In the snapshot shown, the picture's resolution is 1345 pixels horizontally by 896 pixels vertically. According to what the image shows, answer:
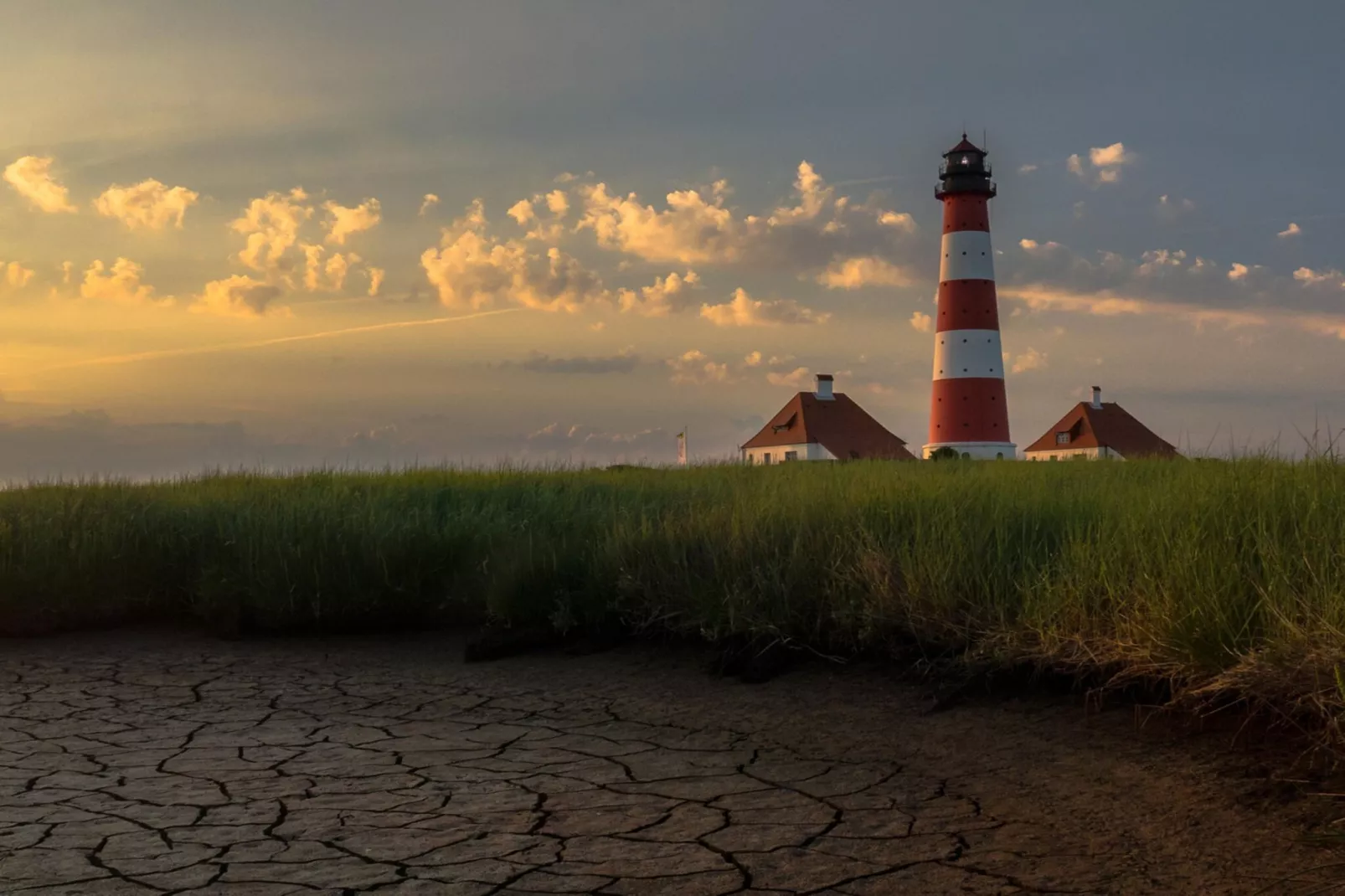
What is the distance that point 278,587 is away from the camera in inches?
300

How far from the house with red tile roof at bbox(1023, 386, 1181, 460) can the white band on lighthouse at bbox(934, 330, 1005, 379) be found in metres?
11.5

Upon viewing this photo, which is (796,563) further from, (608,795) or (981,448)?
(981,448)

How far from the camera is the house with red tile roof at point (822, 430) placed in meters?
39.2

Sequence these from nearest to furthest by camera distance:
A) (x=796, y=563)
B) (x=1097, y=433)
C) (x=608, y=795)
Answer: (x=608, y=795) → (x=796, y=563) → (x=1097, y=433)

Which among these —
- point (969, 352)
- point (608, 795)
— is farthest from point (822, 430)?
point (608, 795)

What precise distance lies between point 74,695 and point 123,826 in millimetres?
2770

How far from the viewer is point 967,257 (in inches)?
1148

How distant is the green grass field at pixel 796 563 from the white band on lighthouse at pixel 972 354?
18101 mm

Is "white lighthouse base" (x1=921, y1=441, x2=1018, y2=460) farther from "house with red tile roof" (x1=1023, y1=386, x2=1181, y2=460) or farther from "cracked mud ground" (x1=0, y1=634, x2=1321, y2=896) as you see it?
"cracked mud ground" (x1=0, y1=634, x2=1321, y2=896)

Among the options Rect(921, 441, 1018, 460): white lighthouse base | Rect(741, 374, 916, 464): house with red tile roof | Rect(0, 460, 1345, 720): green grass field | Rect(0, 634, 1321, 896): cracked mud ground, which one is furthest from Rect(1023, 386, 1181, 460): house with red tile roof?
Rect(0, 634, 1321, 896): cracked mud ground

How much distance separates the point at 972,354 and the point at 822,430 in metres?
11.5

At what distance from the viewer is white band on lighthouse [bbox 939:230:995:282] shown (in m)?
29.0

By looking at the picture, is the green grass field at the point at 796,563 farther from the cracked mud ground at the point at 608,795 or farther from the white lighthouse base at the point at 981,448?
the white lighthouse base at the point at 981,448

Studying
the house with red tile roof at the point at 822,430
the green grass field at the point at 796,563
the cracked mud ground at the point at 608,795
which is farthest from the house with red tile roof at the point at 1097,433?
the cracked mud ground at the point at 608,795
